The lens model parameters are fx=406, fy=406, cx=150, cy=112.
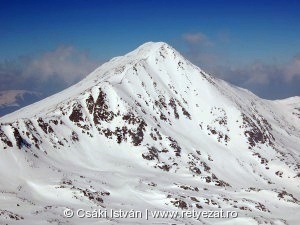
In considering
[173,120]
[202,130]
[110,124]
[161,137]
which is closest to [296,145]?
[202,130]

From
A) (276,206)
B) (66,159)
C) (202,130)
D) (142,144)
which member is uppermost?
(202,130)

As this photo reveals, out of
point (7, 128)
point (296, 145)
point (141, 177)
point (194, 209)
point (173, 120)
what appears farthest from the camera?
point (296, 145)

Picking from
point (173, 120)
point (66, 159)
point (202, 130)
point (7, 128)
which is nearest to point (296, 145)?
point (202, 130)

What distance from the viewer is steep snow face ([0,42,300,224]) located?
259 ft

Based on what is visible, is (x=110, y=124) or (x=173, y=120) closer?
(x=110, y=124)

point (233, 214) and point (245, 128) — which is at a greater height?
point (245, 128)

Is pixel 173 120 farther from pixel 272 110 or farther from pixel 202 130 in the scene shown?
pixel 272 110

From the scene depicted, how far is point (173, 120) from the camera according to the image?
136 m

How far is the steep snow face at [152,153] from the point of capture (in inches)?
3103

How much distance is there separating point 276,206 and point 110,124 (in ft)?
168

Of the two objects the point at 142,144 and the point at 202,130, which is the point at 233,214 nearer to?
the point at 142,144

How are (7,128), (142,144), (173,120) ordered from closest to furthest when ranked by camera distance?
(7,128), (142,144), (173,120)

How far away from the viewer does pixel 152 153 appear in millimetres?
115750

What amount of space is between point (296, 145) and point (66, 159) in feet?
319
